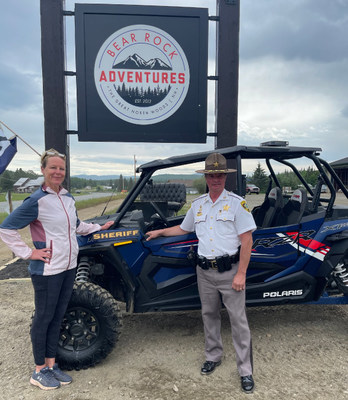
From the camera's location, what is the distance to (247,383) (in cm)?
264

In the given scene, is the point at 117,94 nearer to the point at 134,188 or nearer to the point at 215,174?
the point at 134,188

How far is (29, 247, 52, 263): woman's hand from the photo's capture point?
2.51 meters

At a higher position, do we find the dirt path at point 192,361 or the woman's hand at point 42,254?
the woman's hand at point 42,254

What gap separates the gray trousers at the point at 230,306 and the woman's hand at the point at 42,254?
127 centimetres

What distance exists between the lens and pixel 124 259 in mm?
3121

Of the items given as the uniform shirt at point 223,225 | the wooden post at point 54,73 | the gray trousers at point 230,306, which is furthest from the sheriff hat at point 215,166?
the wooden post at point 54,73

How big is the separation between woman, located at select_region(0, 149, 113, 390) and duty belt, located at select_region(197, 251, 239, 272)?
1.11 metres

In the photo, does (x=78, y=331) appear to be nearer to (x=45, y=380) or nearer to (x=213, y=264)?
(x=45, y=380)

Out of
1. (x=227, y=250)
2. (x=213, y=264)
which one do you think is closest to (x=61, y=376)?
(x=213, y=264)

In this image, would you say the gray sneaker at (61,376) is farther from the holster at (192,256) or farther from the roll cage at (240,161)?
the holster at (192,256)

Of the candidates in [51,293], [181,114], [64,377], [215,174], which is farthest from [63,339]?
[181,114]

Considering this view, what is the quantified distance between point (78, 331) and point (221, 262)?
150 cm

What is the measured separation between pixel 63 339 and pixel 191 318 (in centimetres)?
163

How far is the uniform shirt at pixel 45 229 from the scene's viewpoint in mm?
2502
